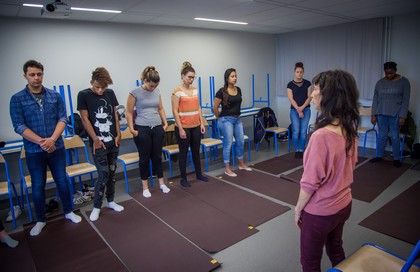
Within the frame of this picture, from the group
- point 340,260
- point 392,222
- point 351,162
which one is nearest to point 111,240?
point 340,260

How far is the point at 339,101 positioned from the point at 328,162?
0.28 metres

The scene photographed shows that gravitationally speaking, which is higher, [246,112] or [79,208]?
[246,112]

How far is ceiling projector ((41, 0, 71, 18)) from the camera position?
9.68 feet

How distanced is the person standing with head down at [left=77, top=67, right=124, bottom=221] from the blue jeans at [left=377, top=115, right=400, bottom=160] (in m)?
3.73

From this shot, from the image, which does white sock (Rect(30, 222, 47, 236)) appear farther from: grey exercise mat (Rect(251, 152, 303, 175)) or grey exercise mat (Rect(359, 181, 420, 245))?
grey exercise mat (Rect(359, 181, 420, 245))

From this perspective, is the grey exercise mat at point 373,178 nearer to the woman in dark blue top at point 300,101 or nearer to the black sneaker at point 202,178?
the woman in dark blue top at point 300,101

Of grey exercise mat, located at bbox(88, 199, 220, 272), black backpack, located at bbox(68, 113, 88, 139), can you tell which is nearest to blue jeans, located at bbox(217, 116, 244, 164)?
grey exercise mat, located at bbox(88, 199, 220, 272)

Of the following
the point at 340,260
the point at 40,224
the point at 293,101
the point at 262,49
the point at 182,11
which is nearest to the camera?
the point at 340,260

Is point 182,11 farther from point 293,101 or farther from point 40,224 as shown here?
point 40,224

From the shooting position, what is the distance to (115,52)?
439 cm

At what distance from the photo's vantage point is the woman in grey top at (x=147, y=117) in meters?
3.21

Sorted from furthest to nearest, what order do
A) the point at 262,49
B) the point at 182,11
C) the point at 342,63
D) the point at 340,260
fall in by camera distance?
the point at 262,49
the point at 342,63
the point at 182,11
the point at 340,260

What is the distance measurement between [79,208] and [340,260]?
282 cm

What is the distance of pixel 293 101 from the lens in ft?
15.3
